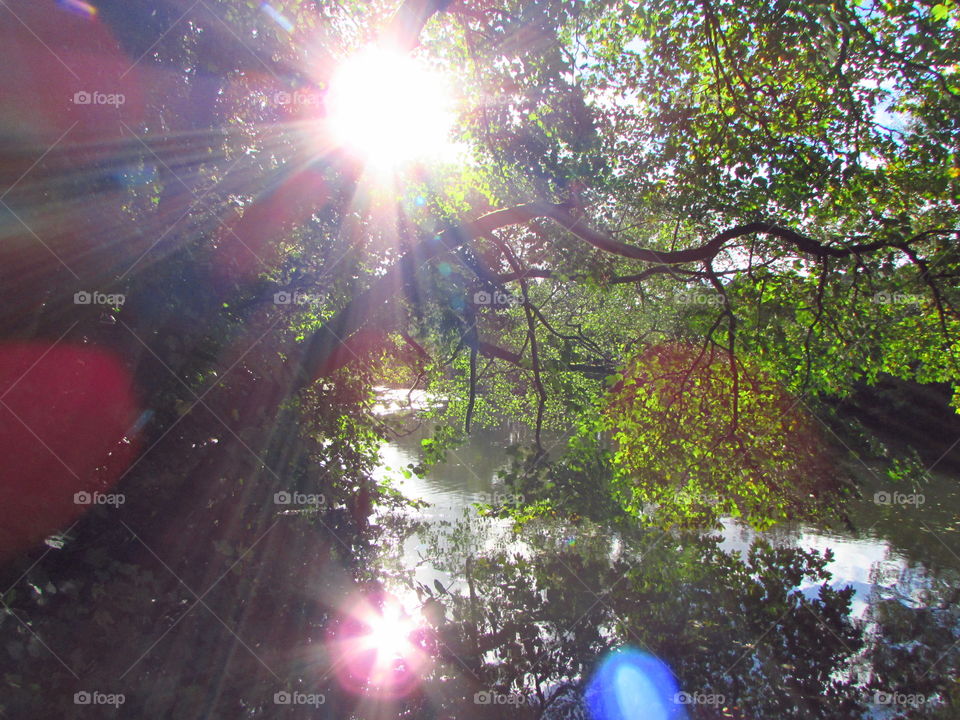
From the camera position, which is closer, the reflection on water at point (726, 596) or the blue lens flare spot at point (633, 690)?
the blue lens flare spot at point (633, 690)

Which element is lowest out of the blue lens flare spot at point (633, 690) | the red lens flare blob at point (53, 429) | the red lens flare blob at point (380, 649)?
the blue lens flare spot at point (633, 690)

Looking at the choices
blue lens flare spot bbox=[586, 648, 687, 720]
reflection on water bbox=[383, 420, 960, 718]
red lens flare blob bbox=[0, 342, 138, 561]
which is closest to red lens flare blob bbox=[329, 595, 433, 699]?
reflection on water bbox=[383, 420, 960, 718]

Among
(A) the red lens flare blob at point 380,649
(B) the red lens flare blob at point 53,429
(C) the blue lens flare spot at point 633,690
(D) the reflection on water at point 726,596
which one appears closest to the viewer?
(B) the red lens flare blob at point 53,429

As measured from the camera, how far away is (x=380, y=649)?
5.80 metres

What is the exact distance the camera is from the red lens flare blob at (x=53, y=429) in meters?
3.00

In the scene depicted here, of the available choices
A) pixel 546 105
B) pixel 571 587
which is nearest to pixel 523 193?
pixel 546 105

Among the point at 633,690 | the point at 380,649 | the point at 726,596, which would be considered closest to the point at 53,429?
the point at 380,649

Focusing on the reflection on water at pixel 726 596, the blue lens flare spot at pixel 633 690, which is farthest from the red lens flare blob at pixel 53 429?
the blue lens flare spot at pixel 633 690

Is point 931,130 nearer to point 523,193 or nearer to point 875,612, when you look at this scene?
point 523,193

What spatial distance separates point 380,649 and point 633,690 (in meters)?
2.82

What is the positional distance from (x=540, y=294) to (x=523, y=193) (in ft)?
17.5

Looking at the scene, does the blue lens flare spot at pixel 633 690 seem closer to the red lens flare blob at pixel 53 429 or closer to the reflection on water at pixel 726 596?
the reflection on water at pixel 726 596

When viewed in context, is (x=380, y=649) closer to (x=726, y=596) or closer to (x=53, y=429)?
(x=53, y=429)

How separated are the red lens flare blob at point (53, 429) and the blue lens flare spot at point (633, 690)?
15.9 feet
